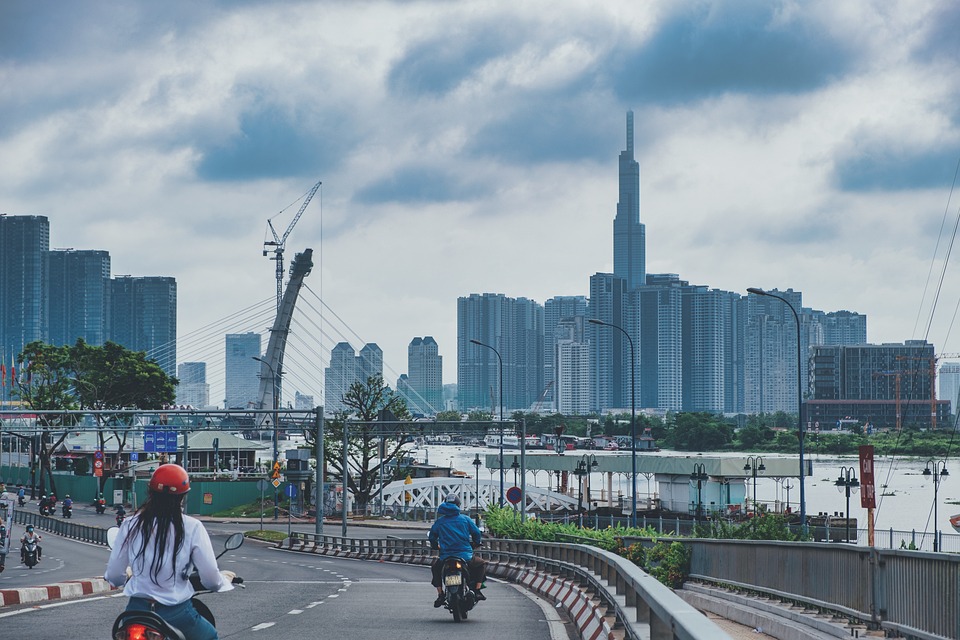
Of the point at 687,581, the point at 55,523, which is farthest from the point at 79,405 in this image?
the point at 687,581

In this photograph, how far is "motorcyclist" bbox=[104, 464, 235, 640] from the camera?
7.75 meters

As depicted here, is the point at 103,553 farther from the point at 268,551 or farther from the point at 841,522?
the point at 841,522

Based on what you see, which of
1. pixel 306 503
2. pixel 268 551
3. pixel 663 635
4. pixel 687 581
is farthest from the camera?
pixel 306 503

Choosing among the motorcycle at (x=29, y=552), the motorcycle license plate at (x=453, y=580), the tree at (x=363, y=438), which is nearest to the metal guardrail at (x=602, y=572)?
the motorcycle license plate at (x=453, y=580)

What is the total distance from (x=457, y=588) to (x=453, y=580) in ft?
0.38

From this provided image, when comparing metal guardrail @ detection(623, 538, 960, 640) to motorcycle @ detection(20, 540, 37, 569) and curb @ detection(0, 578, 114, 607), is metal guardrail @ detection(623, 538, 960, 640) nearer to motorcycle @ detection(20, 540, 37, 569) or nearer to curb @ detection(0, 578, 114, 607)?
curb @ detection(0, 578, 114, 607)

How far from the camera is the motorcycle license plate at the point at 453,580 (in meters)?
16.7

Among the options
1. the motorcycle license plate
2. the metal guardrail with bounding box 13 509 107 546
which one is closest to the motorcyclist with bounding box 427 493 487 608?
the motorcycle license plate

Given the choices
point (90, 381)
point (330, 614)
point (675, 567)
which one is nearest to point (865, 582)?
point (330, 614)

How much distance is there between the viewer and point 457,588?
16.7 meters

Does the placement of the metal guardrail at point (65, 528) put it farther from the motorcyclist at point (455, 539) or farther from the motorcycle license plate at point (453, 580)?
the motorcycle license plate at point (453, 580)

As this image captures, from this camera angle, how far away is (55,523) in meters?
71.3

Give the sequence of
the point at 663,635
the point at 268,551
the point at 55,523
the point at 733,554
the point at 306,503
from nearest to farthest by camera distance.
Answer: the point at 663,635 < the point at 733,554 < the point at 268,551 < the point at 55,523 < the point at 306,503

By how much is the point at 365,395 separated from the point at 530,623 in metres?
75.7
